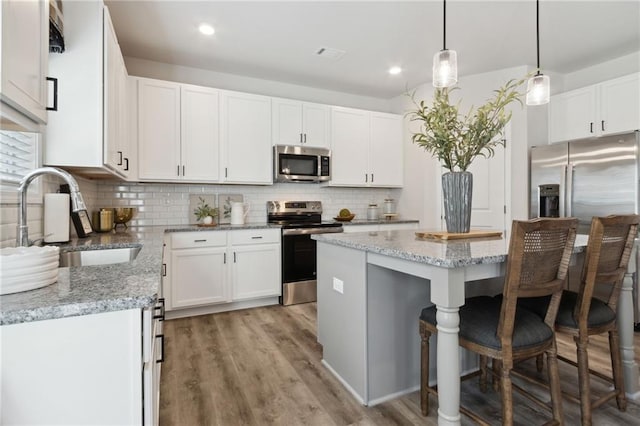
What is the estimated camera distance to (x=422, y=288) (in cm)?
207

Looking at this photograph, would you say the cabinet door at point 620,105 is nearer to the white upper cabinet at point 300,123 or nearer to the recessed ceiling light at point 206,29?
the white upper cabinet at point 300,123

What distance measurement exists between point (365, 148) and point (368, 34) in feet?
5.48

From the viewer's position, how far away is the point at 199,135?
3.63 m

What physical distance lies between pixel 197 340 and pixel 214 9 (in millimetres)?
2698

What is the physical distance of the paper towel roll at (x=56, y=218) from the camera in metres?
1.97

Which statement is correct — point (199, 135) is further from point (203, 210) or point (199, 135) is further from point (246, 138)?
point (203, 210)

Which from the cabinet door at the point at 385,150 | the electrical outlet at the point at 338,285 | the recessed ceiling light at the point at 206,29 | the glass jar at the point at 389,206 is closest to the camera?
the electrical outlet at the point at 338,285

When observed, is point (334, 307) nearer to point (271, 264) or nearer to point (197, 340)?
point (197, 340)

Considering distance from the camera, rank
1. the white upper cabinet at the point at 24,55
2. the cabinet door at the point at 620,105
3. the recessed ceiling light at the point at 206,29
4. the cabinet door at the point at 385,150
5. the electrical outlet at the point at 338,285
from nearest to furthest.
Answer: the white upper cabinet at the point at 24,55 → the electrical outlet at the point at 338,285 → the recessed ceiling light at the point at 206,29 → the cabinet door at the point at 620,105 → the cabinet door at the point at 385,150

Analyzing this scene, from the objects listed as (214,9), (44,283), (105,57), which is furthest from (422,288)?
(214,9)

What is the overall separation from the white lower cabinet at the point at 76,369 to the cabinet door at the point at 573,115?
4416 millimetres

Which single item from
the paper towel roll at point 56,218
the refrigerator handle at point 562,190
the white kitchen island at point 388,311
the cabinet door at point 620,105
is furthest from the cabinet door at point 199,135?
the cabinet door at point 620,105

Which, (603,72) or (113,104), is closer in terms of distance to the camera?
(113,104)

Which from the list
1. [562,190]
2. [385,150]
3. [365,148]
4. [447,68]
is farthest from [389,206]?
[447,68]
